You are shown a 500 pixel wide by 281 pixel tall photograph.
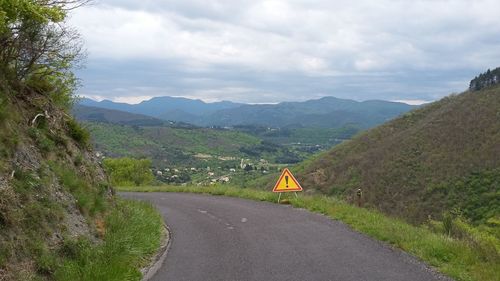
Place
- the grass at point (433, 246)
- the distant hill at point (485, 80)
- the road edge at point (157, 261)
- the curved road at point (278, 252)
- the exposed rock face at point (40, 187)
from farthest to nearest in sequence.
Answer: the distant hill at point (485, 80) < the road edge at point (157, 261) < the curved road at point (278, 252) < the grass at point (433, 246) < the exposed rock face at point (40, 187)

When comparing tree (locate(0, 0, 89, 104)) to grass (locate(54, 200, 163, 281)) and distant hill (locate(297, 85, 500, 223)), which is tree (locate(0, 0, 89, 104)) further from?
distant hill (locate(297, 85, 500, 223))

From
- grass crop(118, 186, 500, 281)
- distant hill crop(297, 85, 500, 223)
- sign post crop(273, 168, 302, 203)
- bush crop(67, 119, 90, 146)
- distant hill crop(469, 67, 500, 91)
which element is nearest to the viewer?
grass crop(118, 186, 500, 281)

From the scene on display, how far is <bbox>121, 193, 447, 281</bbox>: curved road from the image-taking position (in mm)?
7898

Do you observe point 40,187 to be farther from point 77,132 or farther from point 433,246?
point 433,246

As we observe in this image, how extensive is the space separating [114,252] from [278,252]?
123 inches

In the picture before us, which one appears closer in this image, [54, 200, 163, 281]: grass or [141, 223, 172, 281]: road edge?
[54, 200, 163, 281]: grass

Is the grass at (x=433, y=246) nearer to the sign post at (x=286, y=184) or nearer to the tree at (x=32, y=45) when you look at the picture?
the sign post at (x=286, y=184)

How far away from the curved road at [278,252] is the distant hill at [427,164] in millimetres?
31080

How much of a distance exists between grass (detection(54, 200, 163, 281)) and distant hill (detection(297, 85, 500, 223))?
3438cm

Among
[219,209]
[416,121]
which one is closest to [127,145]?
[416,121]

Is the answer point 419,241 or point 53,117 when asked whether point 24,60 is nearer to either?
point 53,117

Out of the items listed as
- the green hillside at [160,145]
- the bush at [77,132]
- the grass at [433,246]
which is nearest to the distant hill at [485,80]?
the green hillside at [160,145]

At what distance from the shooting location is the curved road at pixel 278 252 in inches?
311

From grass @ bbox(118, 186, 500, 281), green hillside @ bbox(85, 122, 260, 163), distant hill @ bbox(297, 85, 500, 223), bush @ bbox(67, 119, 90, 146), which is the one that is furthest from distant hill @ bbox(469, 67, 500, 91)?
bush @ bbox(67, 119, 90, 146)
